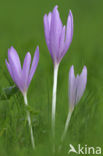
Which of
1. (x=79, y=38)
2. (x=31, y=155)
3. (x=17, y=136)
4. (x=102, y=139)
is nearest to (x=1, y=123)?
(x=17, y=136)

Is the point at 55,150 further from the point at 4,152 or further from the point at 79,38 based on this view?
the point at 79,38

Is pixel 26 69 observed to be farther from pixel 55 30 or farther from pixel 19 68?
pixel 55 30

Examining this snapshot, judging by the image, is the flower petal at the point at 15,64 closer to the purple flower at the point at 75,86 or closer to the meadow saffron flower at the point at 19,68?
the meadow saffron flower at the point at 19,68

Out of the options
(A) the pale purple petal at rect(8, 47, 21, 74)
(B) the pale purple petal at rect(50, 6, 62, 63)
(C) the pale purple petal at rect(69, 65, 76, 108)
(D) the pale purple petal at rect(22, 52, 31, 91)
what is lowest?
(C) the pale purple petal at rect(69, 65, 76, 108)

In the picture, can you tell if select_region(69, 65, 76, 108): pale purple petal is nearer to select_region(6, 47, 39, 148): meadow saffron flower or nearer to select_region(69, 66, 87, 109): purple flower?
select_region(69, 66, 87, 109): purple flower

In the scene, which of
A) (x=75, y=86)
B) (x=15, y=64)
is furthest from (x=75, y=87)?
(x=15, y=64)

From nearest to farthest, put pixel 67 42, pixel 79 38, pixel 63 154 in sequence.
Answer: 1. pixel 63 154
2. pixel 67 42
3. pixel 79 38

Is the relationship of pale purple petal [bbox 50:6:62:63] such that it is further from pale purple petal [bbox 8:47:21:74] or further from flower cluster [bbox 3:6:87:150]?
pale purple petal [bbox 8:47:21:74]

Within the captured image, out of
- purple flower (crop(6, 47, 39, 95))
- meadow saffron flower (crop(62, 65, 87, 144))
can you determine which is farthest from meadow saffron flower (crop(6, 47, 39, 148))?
meadow saffron flower (crop(62, 65, 87, 144))

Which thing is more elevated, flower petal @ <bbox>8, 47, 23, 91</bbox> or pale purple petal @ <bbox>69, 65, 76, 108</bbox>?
flower petal @ <bbox>8, 47, 23, 91</bbox>
